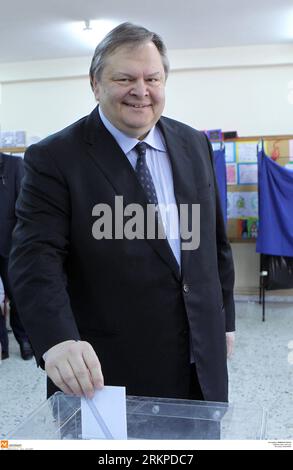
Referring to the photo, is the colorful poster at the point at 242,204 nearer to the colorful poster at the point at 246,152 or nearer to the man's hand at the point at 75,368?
the colorful poster at the point at 246,152

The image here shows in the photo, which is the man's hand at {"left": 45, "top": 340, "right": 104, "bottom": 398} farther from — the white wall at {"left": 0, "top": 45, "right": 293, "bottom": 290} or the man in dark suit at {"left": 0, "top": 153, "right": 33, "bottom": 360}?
the white wall at {"left": 0, "top": 45, "right": 293, "bottom": 290}

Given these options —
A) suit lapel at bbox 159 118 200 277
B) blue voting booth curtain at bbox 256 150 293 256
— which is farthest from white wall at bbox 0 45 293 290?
suit lapel at bbox 159 118 200 277

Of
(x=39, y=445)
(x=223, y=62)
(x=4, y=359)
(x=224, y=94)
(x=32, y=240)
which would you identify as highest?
(x=223, y=62)

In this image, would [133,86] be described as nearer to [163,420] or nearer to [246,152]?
[163,420]

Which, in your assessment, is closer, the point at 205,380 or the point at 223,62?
the point at 205,380

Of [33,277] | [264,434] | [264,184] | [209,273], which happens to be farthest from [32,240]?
[264,184]

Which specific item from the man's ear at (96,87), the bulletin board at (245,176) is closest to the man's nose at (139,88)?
the man's ear at (96,87)

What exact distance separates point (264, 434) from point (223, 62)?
4.54m

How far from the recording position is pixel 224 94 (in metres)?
4.82

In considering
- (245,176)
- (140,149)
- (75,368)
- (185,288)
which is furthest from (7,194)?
(75,368)

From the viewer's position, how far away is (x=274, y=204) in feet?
13.8

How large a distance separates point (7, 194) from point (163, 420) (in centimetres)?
269

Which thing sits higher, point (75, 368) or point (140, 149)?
point (140, 149)
